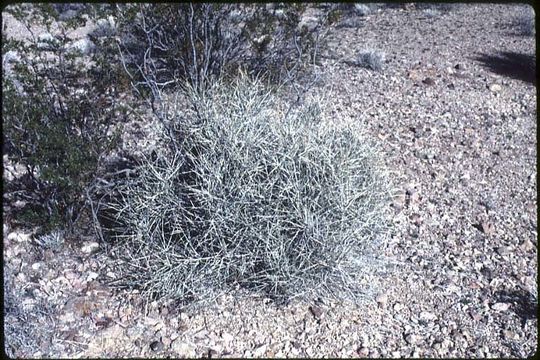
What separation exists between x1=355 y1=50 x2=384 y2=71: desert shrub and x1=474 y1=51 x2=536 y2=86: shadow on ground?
1178mm

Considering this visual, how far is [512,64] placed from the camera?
5988mm

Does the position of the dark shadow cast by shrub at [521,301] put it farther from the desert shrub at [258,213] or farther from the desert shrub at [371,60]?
the desert shrub at [371,60]

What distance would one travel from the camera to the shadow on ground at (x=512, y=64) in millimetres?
5703

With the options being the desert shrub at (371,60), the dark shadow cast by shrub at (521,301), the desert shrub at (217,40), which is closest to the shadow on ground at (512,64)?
the desert shrub at (371,60)

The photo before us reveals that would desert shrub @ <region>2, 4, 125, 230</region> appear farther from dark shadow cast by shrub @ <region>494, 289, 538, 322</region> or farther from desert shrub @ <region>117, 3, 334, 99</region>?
dark shadow cast by shrub @ <region>494, 289, 538, 322</region>

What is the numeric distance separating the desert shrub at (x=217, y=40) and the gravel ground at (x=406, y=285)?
0.71m

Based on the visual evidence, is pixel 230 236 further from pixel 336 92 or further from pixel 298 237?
pixel 336 92

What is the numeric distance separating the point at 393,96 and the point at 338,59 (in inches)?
42.0

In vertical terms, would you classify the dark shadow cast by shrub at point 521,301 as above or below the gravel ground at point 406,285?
below

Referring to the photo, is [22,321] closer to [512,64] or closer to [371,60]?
[371,60]

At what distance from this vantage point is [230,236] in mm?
2795

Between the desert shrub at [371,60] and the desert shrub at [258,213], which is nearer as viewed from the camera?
the desert shrub at [258,213]

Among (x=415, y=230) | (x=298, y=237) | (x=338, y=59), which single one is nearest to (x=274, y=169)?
(x=298, y=237)

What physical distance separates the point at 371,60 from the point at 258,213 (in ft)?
11.1
